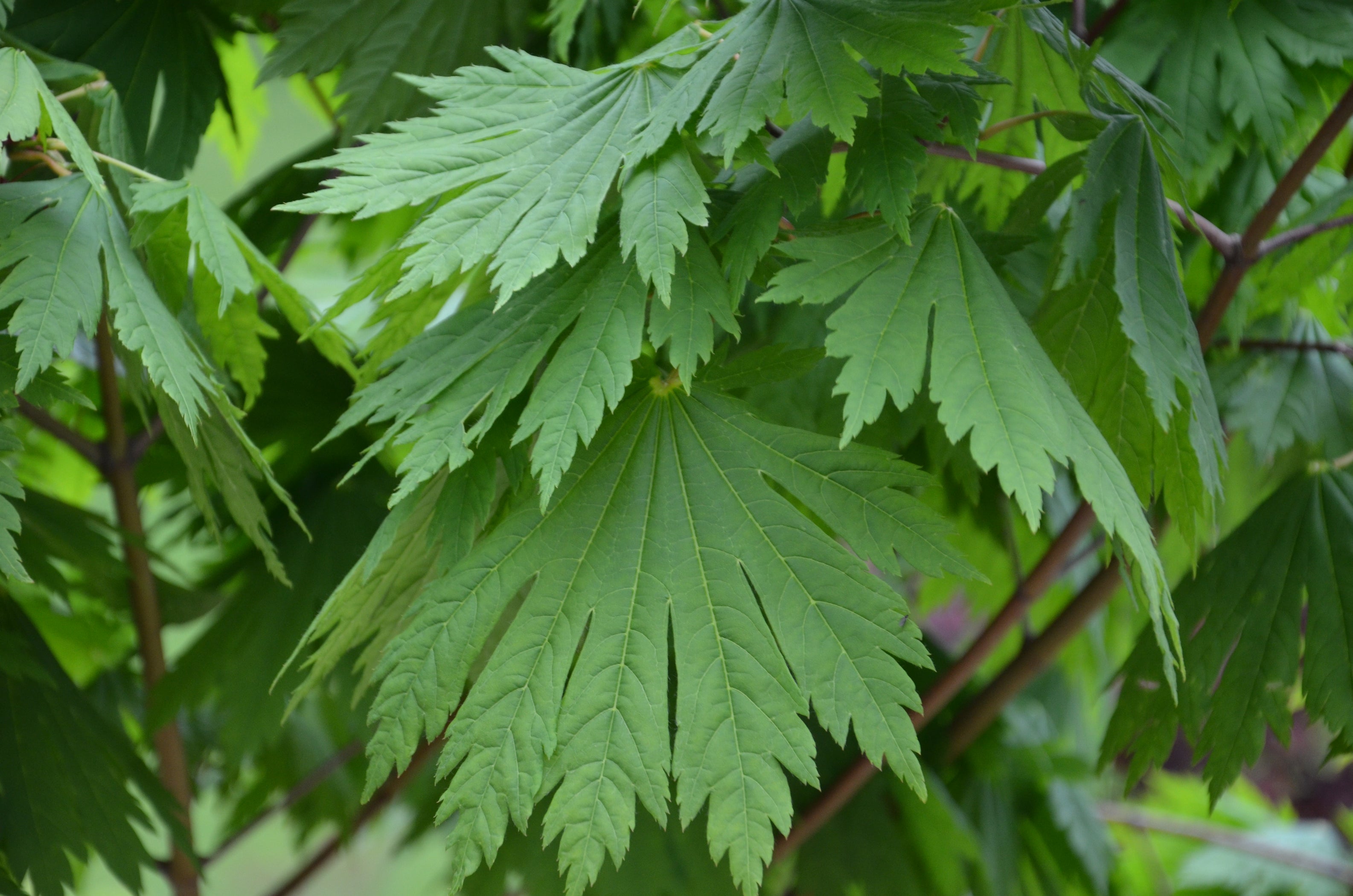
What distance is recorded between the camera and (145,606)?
795 mm

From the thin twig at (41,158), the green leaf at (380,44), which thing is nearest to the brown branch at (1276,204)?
the green leaf at (380,44)

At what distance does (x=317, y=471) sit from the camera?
87 cm

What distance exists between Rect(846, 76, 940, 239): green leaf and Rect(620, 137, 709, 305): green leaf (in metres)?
0.07

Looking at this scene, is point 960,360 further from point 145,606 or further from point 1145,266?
point 145,606

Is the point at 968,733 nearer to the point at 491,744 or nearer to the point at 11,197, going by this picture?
the point at 491,744

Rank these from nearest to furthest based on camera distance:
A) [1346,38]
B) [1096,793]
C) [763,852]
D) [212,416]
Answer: [763,852] < [212,416] < [1346,38] < [1096,793]

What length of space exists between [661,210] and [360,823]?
2.33 feet

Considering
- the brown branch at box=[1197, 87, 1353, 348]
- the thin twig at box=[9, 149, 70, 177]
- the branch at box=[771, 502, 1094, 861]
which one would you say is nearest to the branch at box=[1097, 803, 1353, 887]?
the branch at box=[771, 502, 1094, 861]

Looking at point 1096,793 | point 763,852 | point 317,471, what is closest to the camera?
point 763,852

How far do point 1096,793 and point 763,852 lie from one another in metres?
0.83

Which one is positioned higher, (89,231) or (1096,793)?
(89,231)

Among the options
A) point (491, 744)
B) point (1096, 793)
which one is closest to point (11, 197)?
point (491, 744)

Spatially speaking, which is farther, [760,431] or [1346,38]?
[1346,38]

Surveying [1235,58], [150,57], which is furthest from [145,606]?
[1235,58]
